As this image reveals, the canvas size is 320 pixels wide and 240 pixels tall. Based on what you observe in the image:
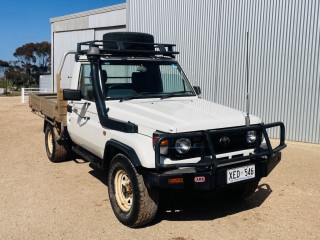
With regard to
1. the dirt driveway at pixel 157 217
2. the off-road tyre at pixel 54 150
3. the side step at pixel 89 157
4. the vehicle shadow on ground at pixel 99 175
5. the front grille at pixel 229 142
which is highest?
the front grille at pixel 229 142

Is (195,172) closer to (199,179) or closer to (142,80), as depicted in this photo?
(199,179)

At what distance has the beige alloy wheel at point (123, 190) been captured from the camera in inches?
167

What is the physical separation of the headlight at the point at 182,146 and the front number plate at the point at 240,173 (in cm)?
53

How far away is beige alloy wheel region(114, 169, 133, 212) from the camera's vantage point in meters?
4.24

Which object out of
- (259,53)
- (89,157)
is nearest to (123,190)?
(89,157)

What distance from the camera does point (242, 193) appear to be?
16.3 feet

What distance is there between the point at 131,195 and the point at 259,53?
291 inches

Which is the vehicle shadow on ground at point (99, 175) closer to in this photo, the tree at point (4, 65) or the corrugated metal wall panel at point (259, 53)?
the corrugated metal wall panel at point (259, 53)

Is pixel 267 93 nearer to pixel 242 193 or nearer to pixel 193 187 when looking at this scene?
pixel 242 193

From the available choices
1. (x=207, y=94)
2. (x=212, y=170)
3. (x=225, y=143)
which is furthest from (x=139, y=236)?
(x=207, y=94)

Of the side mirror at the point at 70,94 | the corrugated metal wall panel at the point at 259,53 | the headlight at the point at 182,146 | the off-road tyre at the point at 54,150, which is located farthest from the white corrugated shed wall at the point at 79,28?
the headlight at the point at 182,146

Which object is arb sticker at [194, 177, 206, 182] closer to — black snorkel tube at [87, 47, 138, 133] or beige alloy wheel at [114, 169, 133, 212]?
beige alloy wheel at [114, 169, 133, 212]

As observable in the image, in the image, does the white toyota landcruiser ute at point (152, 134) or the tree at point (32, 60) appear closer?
the white toyota landcruiser ute at point (152, 134)

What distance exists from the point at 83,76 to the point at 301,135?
657 cm
